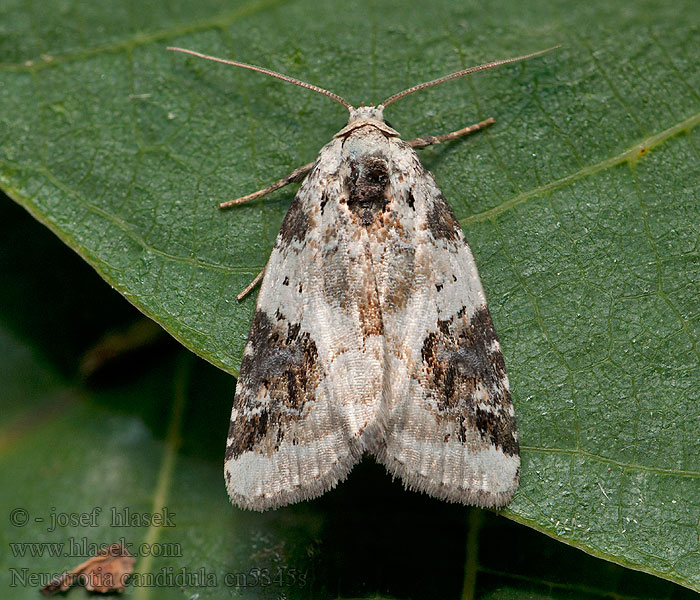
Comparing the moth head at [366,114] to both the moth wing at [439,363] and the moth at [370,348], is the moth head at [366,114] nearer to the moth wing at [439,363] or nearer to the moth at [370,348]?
the moth at [370,348]

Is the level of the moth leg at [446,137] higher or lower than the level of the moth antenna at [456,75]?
lower

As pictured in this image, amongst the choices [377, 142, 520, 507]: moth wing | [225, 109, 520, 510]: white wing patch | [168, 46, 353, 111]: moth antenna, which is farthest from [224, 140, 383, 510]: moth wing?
[168, 46, 353, 111]: moth antenna

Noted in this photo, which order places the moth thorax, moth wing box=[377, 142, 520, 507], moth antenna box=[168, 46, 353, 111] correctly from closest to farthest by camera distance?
moth wing box=[377, 142, 520, 507] → the moth thorax → moth antenna box=[168, 46, 353, 111]

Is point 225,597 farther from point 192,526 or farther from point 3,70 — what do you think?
point 3,70

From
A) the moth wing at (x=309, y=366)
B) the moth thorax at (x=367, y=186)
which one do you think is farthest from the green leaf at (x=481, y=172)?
the moth thorax at (x=367, y=186)

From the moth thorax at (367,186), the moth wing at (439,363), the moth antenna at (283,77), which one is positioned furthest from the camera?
the moth antenna at (283,77)

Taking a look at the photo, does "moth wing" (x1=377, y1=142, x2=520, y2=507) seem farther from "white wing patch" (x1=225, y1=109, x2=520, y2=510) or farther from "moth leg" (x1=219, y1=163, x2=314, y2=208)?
"moth leg" (x1=219, y1=163, x2=314, y2=208)
